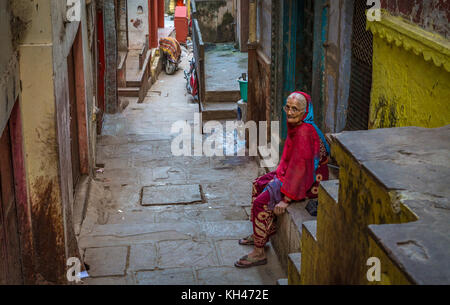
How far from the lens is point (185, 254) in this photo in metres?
6.54

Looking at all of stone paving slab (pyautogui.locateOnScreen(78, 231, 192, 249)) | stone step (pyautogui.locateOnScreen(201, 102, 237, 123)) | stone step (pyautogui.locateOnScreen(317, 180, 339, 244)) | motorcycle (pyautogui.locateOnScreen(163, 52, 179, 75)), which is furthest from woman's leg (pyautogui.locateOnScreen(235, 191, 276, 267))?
motorcycle (pyautogui.locateOnScreen(163, 52, 179, 75))

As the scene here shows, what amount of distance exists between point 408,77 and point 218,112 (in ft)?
29.3

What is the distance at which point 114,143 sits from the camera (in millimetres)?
11430

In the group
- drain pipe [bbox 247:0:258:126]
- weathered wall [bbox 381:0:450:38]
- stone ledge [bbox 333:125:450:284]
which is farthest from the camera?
drain pipe [bbox 247:0:258:126]

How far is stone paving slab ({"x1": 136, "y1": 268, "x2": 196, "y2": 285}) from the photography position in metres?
5.91

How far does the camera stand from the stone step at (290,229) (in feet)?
18.6

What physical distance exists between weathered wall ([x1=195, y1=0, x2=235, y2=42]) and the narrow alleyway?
6.79 m

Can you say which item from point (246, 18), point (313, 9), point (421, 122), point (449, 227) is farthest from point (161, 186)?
point (246, 18)

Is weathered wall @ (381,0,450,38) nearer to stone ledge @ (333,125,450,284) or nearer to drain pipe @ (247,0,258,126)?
stone ledge @ (333,125,450,284)

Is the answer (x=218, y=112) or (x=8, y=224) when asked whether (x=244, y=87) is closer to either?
(x=218, y=112)

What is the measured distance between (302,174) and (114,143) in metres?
6.33

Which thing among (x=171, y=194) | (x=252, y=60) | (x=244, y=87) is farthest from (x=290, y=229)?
(x=244, y=87)

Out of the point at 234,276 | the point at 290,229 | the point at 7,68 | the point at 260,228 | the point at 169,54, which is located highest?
the point at 7,68
